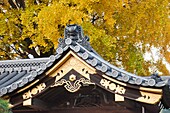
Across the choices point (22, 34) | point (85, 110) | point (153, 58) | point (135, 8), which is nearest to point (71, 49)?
point (85, 110)

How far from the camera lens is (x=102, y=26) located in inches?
520

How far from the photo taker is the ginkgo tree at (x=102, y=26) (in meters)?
11.3

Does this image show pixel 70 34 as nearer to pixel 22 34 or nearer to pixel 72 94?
pixel 72 94

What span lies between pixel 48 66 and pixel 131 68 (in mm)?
7772

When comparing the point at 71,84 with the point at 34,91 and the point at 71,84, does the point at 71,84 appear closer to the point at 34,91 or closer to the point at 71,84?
the point at 71,84

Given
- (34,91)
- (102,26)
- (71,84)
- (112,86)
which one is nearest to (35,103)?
→ (34,91)

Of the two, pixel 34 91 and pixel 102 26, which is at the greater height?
pixel 102 26

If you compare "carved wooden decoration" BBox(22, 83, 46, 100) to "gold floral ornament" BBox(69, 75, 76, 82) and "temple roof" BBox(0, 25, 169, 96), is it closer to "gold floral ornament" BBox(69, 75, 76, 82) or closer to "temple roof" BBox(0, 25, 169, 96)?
"temple roof" BBox(0, 25, 169, 96)

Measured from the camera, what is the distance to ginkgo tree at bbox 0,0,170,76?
11.3 m

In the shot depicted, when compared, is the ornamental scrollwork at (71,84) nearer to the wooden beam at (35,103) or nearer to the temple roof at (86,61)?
the temple roof at (86,61)

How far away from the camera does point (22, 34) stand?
44.6 feet

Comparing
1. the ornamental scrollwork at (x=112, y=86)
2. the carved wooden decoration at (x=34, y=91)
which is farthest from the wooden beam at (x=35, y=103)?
the ornamental scrollwork at (x=112, y=86)

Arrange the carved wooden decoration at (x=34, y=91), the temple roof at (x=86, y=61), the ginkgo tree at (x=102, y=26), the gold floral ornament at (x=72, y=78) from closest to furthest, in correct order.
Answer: the temple roof at (x=86, y=61)
the gold floral ornament at (x=72, y=78)
the carved wooden decoration at (x=34, y=91)
the ginkgo tree at (x=102, y=26)

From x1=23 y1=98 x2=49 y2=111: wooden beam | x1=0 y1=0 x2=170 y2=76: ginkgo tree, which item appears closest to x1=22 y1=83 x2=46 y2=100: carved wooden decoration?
x1=23 y1=98 x2=49 y2=111: wooden beam
